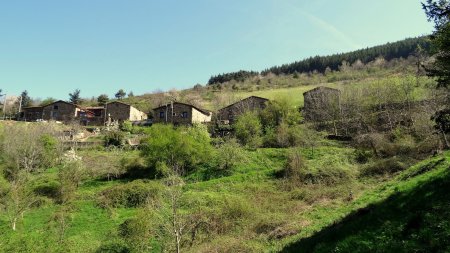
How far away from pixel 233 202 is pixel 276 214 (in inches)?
126

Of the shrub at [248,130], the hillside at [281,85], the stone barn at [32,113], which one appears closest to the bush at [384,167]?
the shrub at [248,130]

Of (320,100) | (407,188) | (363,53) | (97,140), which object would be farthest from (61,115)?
(363,53)

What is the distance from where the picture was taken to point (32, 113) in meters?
88.1

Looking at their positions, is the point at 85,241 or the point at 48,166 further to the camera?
the point at 48,166

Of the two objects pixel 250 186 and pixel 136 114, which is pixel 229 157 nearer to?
pixel 250 186

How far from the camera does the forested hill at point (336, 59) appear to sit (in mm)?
131750

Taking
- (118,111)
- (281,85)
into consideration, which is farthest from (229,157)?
(281,85)

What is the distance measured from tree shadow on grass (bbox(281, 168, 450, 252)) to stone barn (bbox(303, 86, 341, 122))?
140ft

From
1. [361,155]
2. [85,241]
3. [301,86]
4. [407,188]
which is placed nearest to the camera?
[407,188]

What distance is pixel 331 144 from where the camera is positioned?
156 feet

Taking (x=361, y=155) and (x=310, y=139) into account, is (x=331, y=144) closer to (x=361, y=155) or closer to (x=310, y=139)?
(x=310, y=139)

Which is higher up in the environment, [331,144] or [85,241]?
[331,144]

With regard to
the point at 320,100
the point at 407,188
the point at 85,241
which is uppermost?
the point at 320,100

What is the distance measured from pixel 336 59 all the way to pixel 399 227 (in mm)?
136072
